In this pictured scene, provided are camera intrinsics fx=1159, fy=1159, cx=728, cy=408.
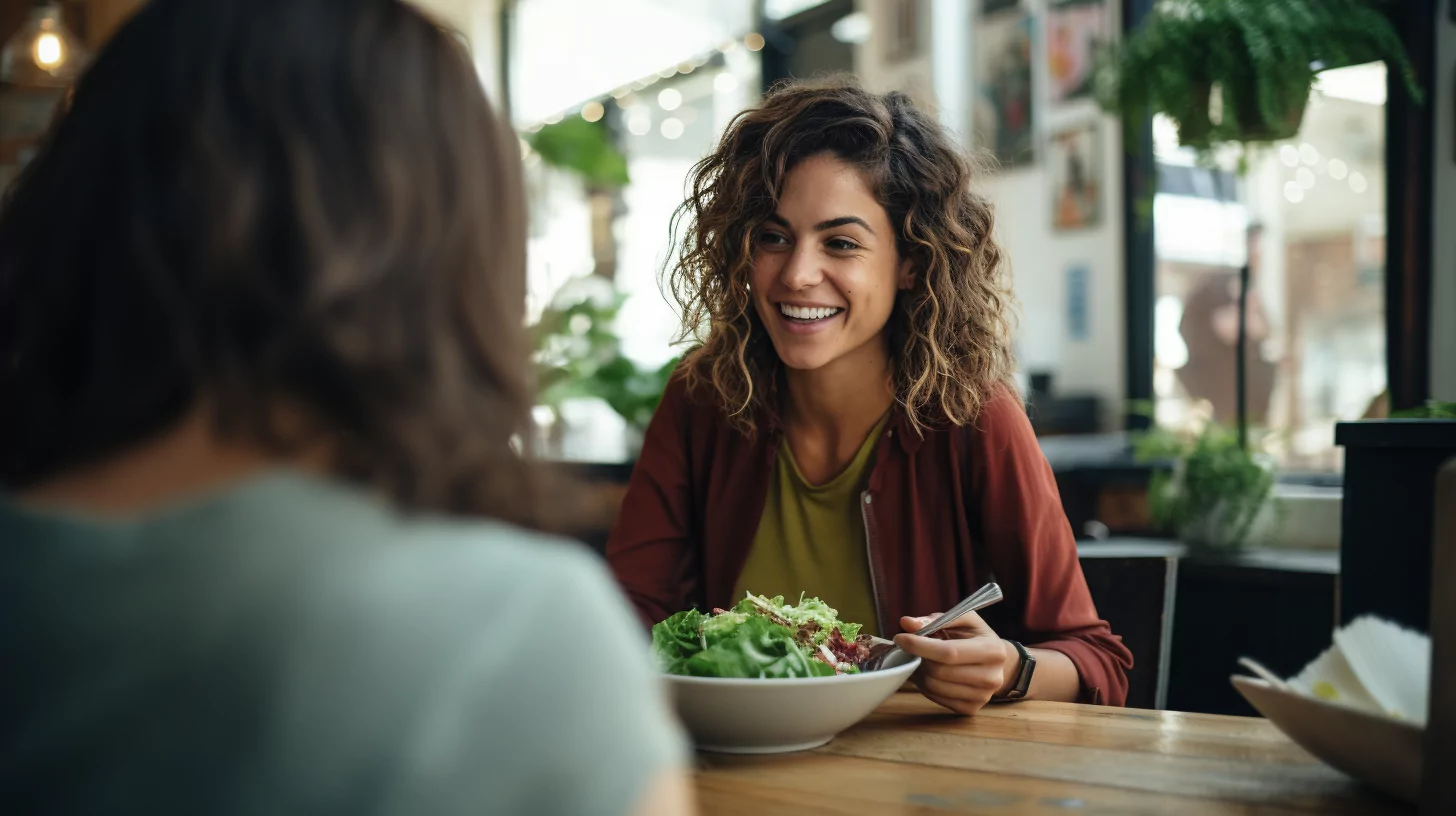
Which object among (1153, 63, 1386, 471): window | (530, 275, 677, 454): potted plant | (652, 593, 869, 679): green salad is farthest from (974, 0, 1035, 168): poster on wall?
(652, 593, 869, 679): green salad

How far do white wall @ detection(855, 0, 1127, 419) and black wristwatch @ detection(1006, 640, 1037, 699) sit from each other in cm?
290

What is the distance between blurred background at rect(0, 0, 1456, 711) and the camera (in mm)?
2588

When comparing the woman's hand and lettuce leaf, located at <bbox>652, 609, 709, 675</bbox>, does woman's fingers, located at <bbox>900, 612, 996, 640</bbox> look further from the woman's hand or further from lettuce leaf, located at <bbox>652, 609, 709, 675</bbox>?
lettuce leaf, located at <bbox>652, 609, 709, 675</bbox>

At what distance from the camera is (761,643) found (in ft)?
3.70

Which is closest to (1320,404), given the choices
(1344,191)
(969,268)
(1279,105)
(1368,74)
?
(1344,191)

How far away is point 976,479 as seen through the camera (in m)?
1.63

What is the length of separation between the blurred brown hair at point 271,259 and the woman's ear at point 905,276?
3.91ft

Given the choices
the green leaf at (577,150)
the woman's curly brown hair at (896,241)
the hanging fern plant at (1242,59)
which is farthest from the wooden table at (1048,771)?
the green leaf at (577,150)

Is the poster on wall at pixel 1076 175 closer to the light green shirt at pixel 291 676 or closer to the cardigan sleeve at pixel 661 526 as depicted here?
the cardigan sleeve at pixel 661 526

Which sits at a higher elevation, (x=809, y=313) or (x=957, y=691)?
(x=809, y=313)

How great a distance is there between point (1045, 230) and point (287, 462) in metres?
4.56

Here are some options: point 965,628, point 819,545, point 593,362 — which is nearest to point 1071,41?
point 593,362

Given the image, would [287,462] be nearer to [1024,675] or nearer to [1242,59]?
[1024,675]

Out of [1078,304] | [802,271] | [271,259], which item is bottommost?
[271,259]
